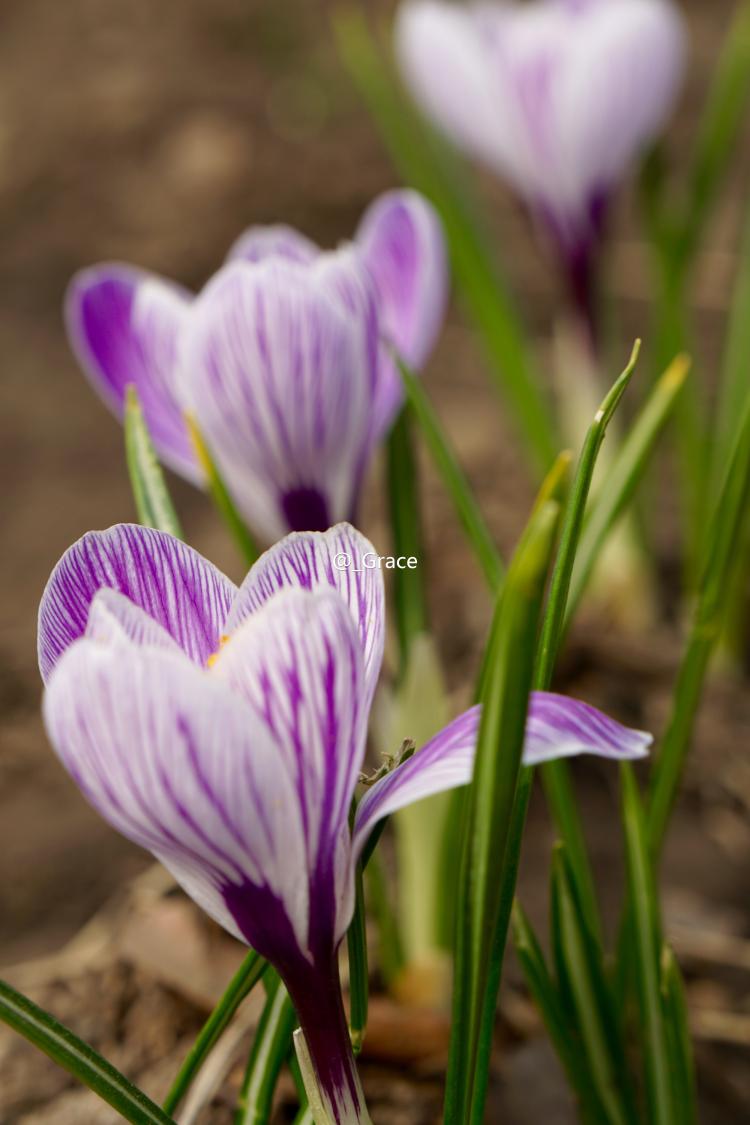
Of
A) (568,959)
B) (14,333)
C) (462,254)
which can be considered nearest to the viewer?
(568,959)

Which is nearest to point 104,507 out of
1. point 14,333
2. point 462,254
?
point 14,333

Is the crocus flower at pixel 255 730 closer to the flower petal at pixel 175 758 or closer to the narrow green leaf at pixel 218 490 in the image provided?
the flower petal at pixel 175 758

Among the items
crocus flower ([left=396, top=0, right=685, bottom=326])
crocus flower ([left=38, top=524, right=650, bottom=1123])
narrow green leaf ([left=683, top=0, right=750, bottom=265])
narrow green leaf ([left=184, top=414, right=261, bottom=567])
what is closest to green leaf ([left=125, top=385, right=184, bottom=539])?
narrow green leaf ([left=184, top=414, right=261, bottom=567])

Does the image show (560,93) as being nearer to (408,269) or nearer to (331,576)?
(408,269)

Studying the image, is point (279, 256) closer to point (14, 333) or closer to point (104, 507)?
point (104, 507)

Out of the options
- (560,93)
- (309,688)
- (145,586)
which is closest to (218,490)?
(145,586)
